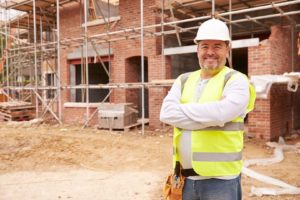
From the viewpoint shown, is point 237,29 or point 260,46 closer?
point 260,46

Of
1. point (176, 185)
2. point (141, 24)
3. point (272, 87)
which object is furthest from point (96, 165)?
point (272, 87)

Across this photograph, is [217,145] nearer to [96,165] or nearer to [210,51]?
[210,51]

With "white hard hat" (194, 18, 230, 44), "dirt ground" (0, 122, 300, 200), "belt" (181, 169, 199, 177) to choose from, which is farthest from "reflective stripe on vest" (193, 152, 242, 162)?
"dirt ground" (0, 122, 300, 200)

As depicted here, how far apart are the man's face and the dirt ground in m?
3.21

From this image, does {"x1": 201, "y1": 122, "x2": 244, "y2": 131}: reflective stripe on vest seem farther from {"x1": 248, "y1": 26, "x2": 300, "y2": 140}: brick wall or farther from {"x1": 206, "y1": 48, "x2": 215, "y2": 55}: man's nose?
{"x1": 248, "y1": 26, "x2": 300, "y2": 140}: brick wall

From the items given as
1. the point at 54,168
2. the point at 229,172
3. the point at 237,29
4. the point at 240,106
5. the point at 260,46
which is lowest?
the point at 54,168

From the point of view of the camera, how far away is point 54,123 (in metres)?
14.2

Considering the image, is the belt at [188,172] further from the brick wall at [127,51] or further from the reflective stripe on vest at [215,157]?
the brick wall at [127,51]

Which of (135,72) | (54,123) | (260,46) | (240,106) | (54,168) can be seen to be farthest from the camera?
(54,123)

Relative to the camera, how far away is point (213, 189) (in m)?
2.25

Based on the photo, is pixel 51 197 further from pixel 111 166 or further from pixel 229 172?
pixel 229 172

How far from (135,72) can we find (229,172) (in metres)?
10.9

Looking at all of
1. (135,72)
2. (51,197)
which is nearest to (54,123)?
(135,72)

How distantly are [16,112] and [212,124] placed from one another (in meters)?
14.2
